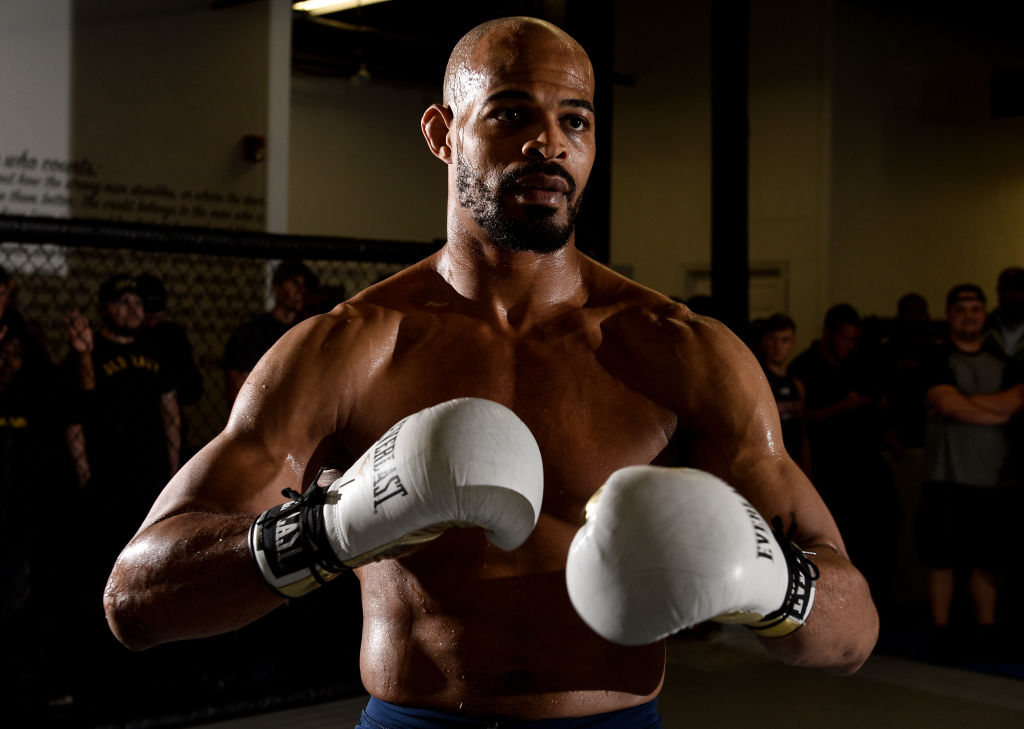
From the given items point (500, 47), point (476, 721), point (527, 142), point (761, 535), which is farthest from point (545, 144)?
point (476, 721)

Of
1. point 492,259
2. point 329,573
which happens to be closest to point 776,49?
point 492,259

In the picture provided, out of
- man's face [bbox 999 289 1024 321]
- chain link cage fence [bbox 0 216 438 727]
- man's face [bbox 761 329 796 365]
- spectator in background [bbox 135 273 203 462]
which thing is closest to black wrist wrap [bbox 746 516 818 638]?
chain link cage fence [bbox 0 216 438 727]

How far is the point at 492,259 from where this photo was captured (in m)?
1.62

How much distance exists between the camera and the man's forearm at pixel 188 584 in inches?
50.6

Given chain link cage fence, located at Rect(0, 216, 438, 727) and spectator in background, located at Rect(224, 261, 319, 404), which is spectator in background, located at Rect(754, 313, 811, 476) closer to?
chain link cage fence, located at Rect(0, 216, 438, 727)

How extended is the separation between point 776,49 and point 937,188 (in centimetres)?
186

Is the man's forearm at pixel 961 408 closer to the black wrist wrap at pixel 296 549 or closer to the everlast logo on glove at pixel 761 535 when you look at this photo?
the everlast logo on glove at pixel 761 535

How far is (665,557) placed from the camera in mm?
1071

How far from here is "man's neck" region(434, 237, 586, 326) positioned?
1.62 m

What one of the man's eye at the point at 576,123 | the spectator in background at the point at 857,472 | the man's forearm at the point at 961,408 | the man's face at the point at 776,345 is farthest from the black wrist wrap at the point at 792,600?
the spectator in background at the point at 857,472

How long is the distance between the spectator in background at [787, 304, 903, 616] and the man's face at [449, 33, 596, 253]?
3.53m

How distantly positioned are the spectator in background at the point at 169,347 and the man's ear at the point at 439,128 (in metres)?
2.07

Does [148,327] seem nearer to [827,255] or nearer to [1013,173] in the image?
[827,255]

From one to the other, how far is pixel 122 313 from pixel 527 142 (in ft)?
7.76
